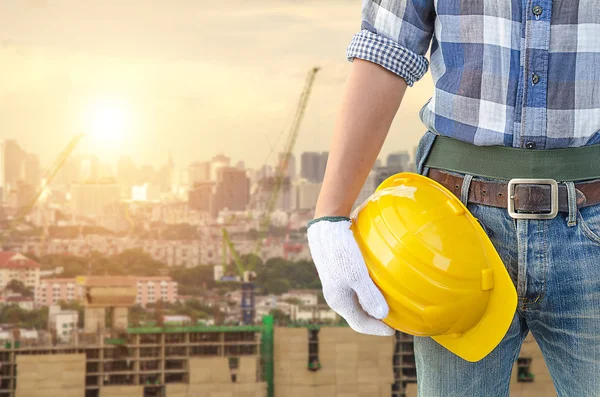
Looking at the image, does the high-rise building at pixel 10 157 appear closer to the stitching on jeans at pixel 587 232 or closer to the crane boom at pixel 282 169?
the crane boom at pixel 282 169

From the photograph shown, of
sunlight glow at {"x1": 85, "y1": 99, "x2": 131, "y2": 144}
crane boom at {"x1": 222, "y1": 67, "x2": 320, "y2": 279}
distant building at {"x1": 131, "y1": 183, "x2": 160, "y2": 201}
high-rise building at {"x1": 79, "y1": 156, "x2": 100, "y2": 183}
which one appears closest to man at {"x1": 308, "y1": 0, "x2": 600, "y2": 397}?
crane boom at {"x1": 222, "y1": 67, "x2": 320, "y2": 279}

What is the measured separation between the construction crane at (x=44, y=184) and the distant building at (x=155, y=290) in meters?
1.13

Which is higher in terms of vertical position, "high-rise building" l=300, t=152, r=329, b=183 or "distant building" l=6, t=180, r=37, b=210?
"high-rise building" l=300, t=152, r=329, b=183

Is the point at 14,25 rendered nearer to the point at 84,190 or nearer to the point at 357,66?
the point at 84,190

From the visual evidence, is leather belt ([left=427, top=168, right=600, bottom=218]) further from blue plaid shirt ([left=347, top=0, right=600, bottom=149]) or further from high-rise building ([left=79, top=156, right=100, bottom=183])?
high-rise building ([left=79, top=156, right=100, bottom=183])

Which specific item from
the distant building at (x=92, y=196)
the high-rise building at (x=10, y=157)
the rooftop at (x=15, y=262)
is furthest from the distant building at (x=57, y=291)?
the high-rise building at (x=10, y=157)

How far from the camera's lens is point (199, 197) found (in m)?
6.31

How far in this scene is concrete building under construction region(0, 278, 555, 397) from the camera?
Result: 5.48 m

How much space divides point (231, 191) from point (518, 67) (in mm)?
5569

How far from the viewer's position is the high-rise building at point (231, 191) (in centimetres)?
609

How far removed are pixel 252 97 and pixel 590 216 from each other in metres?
5.33

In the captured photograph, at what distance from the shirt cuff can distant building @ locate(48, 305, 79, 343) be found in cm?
546

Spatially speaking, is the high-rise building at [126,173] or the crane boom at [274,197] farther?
the high-rise building at [126,173]

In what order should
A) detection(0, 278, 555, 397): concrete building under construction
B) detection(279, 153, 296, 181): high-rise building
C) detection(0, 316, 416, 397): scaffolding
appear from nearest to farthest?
detection(0, 278, 555, 397): concrete building under construction, detection(0, 316, 416, 397): scaffolding, detection(279, 153, 296, 181): high-rise building
